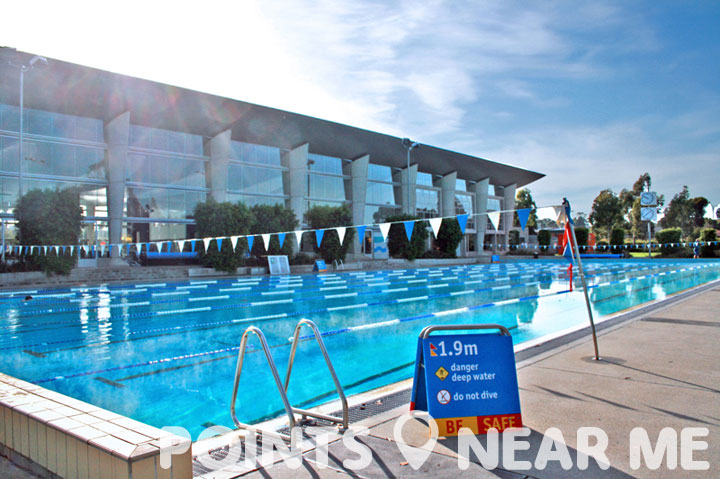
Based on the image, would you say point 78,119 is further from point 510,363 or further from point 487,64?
point 510,363

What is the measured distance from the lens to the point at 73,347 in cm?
875

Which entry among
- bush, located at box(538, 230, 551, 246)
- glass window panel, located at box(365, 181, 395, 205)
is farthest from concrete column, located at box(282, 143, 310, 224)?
bush, located at box(538, 230, 551, 246)

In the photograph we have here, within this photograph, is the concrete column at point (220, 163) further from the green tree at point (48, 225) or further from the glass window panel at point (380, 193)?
the glass window panel at point (380, 193)

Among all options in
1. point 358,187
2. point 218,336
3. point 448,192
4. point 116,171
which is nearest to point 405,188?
point 358,187

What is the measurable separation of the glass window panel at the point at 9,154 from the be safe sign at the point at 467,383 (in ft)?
109

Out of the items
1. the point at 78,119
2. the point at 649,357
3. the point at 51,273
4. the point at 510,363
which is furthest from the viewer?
Answer: the point at 78,119

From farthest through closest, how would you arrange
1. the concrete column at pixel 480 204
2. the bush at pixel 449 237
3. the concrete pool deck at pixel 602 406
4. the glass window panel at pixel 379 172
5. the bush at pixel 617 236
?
1. the concrete column at pixel 480 204
2. the bush at pixel 617 236
3. the glass window panel at pixel 379 172
4. the bush at pixel 449 237
5. the concrete pool deck at pixel 602 406

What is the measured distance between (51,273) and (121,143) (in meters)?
11.1

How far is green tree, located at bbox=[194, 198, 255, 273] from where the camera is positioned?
2788cm

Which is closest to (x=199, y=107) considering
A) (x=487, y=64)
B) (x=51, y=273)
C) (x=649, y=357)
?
(x=51, y=273)

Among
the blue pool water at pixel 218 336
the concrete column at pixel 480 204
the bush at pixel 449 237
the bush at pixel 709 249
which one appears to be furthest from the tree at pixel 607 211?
the blue pool water at pixel 218 336

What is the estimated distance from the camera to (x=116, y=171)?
1232 inches

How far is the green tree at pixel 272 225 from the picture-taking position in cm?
3033

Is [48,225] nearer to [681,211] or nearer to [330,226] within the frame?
[330,226]
